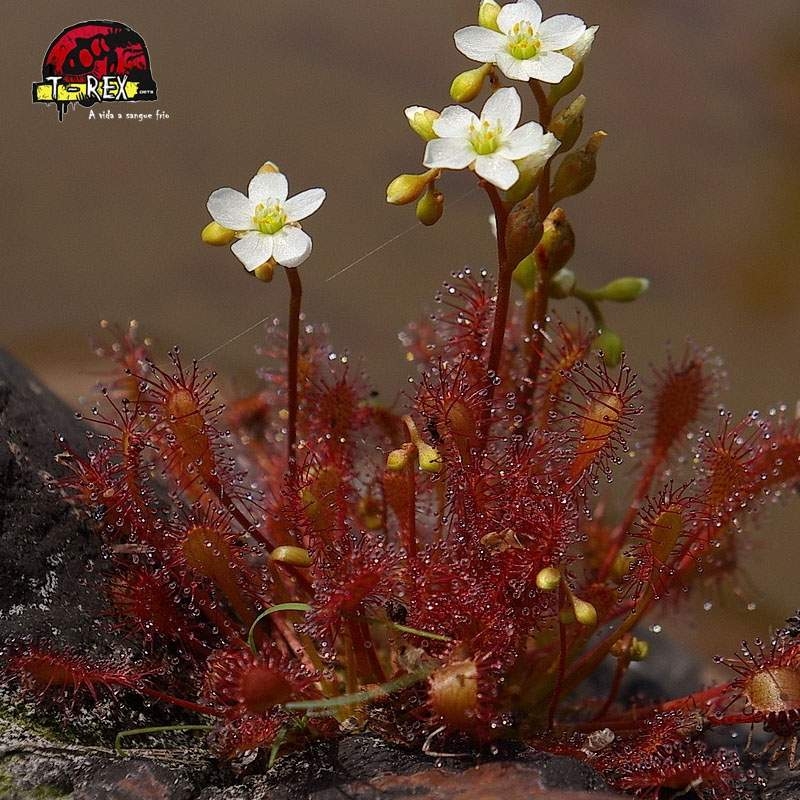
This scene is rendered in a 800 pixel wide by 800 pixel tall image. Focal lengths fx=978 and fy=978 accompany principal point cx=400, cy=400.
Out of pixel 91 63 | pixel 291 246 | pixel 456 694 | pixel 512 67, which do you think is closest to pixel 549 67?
pixel 512 67

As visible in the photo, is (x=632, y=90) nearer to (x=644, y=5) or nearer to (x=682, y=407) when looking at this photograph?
(x=644, y=5)

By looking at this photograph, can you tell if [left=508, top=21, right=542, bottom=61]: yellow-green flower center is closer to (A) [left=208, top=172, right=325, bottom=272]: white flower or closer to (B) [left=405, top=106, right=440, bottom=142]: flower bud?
(B) [left=405, top=106, right=440, bottom=142]: flower bud

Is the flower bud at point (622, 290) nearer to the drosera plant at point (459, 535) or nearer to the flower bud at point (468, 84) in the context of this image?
the drosera plant at point (459, 535)

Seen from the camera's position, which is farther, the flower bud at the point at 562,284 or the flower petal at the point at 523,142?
the flower bud at the point at 562,284

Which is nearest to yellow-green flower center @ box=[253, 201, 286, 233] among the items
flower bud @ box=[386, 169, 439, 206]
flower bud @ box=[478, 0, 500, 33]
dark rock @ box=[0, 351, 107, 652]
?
flower bud @ box=[386, 169, 439, 206]

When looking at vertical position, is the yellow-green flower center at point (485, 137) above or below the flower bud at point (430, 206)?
above

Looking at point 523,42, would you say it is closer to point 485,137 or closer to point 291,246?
point 485,137

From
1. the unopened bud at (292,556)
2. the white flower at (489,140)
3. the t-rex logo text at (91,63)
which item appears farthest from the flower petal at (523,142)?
the t-rex logo text at (91,63)

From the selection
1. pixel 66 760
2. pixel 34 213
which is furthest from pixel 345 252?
pixel 66 760
